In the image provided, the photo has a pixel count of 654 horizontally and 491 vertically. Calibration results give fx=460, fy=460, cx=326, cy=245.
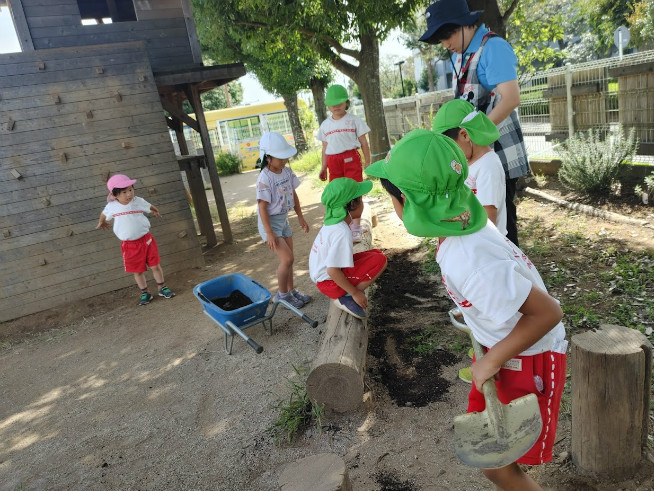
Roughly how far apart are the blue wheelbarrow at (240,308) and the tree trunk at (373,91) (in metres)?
6.17

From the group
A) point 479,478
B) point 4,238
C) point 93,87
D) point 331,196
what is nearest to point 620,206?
point 331,196

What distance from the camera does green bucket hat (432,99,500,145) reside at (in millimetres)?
2445

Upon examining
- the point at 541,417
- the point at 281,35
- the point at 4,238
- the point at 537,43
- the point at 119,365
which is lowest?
the point at 119,365

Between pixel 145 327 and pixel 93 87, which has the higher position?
pixel 93 87

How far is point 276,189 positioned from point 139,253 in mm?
2270

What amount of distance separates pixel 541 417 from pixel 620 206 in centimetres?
511

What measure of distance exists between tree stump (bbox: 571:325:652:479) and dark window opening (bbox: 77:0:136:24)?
8.82 meters

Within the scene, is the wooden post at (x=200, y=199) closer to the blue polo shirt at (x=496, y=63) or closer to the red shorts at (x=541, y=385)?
the blue polo shirt at (x=496, y=63)

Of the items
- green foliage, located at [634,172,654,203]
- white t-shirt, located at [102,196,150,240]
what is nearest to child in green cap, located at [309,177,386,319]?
white t-shirt, located at [102,196,150,240]

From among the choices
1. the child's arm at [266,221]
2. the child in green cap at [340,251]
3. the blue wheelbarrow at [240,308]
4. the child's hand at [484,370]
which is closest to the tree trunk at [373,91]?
the child's arm at [266,221]

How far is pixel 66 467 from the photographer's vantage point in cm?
301

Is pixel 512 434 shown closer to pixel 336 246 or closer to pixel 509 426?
pixel 509 426

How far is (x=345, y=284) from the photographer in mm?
3439

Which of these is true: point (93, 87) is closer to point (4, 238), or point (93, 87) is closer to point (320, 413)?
point (4, 238)
